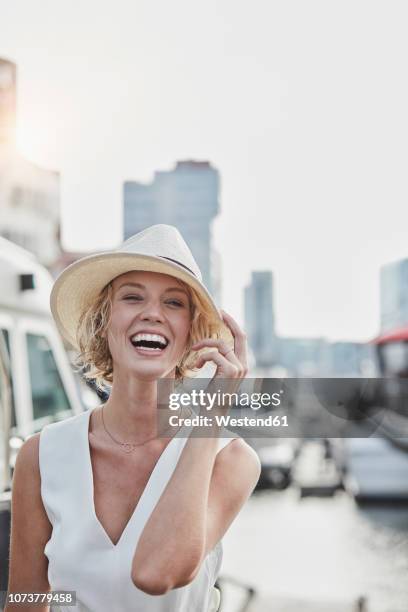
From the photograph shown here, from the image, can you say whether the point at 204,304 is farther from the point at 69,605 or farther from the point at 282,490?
the point at 282,490

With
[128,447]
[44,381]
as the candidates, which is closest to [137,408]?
[128,447]

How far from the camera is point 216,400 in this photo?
4.50 ft

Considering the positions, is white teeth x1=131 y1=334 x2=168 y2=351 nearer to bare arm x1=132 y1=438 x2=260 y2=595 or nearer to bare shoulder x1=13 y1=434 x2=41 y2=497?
bare arm x1=132 y1=438 x2=260 y2=595

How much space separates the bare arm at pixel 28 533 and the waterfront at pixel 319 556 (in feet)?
9.99

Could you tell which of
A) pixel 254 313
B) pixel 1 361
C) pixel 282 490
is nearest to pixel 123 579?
pixel 1 361

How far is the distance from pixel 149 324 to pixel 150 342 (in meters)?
0.03

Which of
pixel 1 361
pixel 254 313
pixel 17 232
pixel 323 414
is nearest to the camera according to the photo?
pixel 323 414

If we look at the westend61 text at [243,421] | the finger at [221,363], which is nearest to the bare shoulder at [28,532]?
the westend61 text at [243,421]

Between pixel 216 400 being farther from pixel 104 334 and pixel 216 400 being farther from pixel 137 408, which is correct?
pixel 104 334

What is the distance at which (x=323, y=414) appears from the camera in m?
1.71

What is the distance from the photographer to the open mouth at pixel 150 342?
1428 mm

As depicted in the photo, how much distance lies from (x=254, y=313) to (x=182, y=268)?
105 metres

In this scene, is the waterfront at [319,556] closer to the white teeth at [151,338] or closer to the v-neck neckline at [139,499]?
the v-neck neckline at [139,499]

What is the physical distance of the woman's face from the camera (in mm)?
1433
